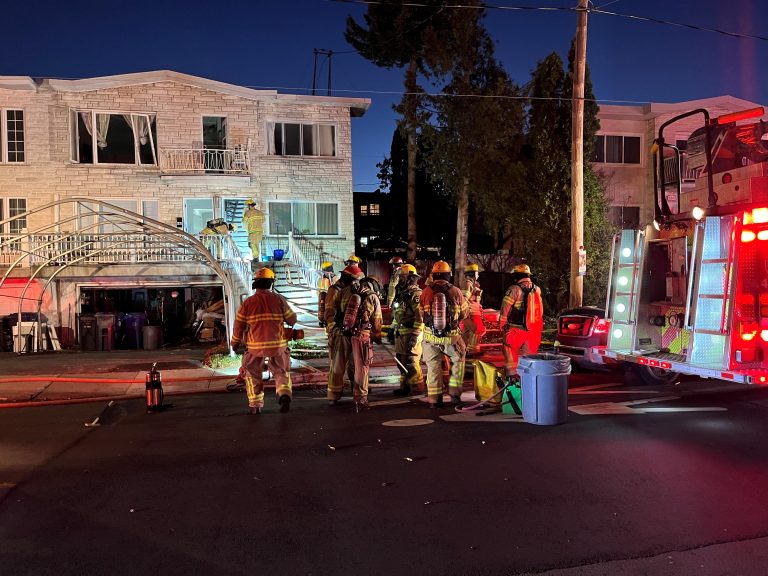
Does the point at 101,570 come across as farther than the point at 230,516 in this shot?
No

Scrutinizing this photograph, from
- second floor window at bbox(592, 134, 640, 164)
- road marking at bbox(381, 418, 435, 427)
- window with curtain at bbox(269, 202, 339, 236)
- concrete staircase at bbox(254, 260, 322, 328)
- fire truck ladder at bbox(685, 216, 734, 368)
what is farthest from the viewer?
second floor window at bbox(592, 134, 640, 164)

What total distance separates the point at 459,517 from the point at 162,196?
1821cm

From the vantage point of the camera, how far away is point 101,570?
12.9ft

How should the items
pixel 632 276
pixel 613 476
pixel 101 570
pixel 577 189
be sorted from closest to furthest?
pixel 101 570 < pixel 613 476 < pixel 632 276 < pixel 577 189

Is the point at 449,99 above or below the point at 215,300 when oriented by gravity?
above

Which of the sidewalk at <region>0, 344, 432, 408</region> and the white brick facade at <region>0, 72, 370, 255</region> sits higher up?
the white brick facade at <region>0, 72, 370, 255</region>

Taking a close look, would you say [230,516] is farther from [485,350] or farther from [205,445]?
[485,350]

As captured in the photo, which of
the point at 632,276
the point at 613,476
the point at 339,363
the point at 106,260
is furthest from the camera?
the point at 106,260

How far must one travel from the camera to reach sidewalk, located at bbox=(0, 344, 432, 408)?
10055 mm

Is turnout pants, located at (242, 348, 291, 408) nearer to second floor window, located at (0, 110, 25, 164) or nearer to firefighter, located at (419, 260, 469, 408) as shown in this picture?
firefighter, located at (419, 260, 469, 408)

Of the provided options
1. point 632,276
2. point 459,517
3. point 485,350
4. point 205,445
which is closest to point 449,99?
point 485,350

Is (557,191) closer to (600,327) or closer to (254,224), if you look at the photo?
(254,224)

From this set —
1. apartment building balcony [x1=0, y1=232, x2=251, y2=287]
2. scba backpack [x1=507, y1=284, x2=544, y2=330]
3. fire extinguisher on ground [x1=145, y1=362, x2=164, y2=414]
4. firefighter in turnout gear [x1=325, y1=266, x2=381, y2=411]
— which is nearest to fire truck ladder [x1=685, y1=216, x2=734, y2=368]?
scba backpack [x1=507, y1=284, x2=544, y2=330]

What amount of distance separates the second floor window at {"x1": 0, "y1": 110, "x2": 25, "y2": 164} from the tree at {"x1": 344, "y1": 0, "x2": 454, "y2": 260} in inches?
478
